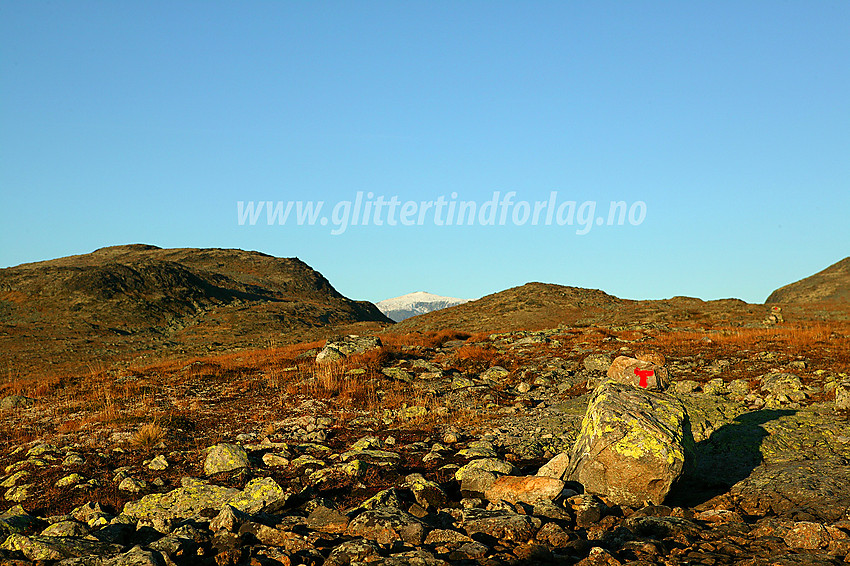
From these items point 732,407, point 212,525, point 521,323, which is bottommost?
point 212,525

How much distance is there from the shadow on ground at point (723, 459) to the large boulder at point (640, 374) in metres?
3.19

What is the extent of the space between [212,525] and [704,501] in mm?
8470

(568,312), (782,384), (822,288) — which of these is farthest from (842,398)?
(822,288)

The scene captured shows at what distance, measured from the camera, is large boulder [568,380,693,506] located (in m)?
9.78

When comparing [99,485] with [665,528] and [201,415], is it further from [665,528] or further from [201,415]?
[665,528]

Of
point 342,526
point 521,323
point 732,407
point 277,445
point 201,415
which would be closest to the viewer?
point 342,526

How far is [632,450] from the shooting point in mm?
9859

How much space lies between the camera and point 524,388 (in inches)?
823

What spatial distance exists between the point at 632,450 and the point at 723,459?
383cm

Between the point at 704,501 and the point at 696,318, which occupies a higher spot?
the point at 696,318

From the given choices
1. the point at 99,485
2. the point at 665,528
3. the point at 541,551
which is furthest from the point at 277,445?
the point at 665,528

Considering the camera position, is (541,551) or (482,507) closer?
(541,551)

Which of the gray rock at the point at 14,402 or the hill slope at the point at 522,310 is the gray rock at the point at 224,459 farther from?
the hill slope at the point at 522,310

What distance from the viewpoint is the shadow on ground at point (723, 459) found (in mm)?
10500
